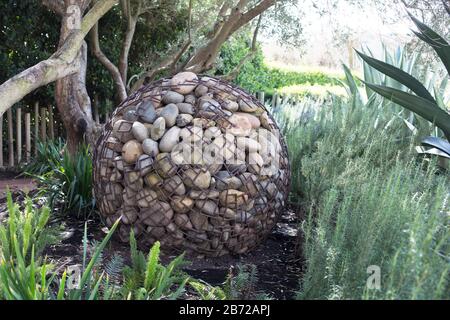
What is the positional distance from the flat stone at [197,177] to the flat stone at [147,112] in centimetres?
46

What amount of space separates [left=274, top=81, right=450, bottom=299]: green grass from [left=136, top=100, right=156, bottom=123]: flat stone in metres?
1.08

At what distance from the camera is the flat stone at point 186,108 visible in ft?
10.5

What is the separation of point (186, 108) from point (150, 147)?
1.17 feet

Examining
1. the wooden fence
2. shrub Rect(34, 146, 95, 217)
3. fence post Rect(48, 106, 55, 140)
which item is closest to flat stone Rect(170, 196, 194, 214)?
shrub Rect(34, 146, 95, 217)

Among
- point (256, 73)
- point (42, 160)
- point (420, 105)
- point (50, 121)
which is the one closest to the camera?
point (420, 105)

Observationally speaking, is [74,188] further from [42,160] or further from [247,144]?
[42,160]

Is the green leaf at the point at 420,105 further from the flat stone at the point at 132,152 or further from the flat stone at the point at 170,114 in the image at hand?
the flat stone at the point at 132,152

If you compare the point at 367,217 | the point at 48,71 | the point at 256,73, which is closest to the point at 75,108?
the point at 48,71

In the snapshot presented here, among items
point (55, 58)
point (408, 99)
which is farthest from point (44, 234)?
point (408, 99)

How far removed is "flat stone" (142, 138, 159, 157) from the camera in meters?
3.08

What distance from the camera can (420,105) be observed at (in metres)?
3.53

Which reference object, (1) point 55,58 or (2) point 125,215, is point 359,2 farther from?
(2) point 125,215

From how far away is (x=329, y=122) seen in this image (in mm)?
4488

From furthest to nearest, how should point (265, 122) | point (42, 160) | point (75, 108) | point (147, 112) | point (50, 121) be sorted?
point (50, 121), point (42, 160), point (75, 108), point (265, 122), point (147, 112)
